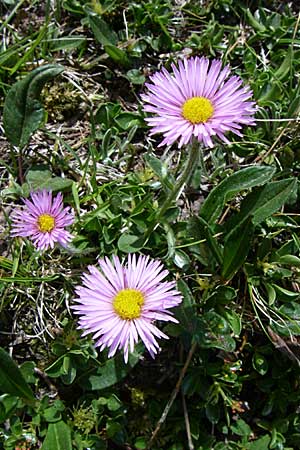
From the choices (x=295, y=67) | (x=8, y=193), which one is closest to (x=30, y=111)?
(x=8, y=193)

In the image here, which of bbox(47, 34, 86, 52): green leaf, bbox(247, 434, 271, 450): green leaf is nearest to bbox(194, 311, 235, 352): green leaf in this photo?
bbox(247, 434, 271, 450): green leaf

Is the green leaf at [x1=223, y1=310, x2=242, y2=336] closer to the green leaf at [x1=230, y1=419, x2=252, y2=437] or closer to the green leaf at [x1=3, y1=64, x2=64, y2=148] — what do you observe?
the green leaf at [x1=230, y1=419, x2=252, y2=437]

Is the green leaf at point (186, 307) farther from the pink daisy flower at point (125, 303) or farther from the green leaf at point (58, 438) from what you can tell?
the green leaf at point (58, 438)

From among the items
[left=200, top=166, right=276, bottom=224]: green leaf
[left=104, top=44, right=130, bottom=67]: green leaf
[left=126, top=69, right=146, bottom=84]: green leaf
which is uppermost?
[left=104, top=44, right=130, bottom=67]: green leaf

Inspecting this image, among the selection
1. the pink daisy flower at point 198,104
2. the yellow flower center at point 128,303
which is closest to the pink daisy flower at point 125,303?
the yellow flower center at point 128,303

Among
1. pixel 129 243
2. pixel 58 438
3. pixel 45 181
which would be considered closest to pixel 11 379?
pixel 58 438

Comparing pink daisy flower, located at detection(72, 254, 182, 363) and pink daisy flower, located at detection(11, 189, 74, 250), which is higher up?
pink daisy flower, located at detection(11, 189, 74, 250)

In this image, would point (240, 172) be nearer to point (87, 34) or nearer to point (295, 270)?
point (295, 270)
